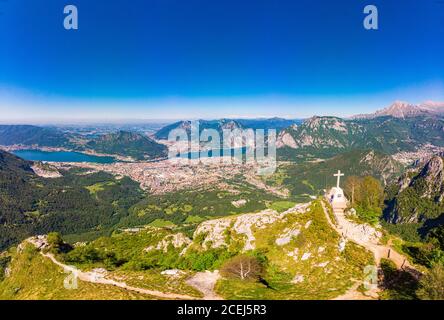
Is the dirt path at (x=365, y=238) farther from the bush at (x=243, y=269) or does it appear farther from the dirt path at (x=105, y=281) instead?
the dirt path at (x=105, y=281)

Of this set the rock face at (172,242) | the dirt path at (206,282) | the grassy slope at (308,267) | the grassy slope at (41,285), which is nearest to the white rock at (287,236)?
the grassy slope at (308,267)

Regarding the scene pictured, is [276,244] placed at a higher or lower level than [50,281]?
higher

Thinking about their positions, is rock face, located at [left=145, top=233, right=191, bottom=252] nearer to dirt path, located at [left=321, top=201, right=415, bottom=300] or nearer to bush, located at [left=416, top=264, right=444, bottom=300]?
dirt path, located at [left=321, top=201, right=415, bottom=300]
